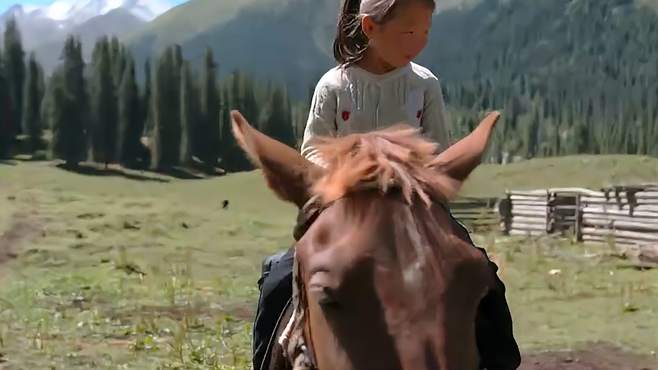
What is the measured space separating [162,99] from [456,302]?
69.4 m

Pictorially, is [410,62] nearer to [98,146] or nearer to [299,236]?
[299,236]

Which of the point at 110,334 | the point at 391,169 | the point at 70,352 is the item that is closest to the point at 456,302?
the point at 391,169

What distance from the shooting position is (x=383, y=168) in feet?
8.43

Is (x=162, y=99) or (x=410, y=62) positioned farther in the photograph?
(x=162, y=99)

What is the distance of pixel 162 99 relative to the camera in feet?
230

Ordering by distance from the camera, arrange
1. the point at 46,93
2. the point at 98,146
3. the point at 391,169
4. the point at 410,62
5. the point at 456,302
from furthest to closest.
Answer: the point at 46,93 < the point at 98,146 < the point at 410,62 < the point at 391,169 < the point at 456,302

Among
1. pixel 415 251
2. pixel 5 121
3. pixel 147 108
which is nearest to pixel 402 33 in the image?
pixel 415 251

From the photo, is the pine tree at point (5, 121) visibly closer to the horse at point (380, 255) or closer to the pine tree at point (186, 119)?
the pine tree at point (186, 119)

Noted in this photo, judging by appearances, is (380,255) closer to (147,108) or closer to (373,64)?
(373,64)

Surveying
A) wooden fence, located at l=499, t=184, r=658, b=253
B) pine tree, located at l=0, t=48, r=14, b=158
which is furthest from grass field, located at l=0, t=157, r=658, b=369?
pine tree, located at l=0, t=48, r=14, b=158

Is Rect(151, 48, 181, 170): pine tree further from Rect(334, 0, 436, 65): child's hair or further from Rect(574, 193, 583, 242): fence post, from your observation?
Rect(334, 0, 436, 65): child's hair

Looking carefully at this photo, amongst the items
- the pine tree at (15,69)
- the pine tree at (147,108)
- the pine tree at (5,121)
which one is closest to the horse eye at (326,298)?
the pine tree at (5,121)

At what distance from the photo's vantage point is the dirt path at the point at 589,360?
393 inches

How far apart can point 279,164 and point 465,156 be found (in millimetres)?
549
